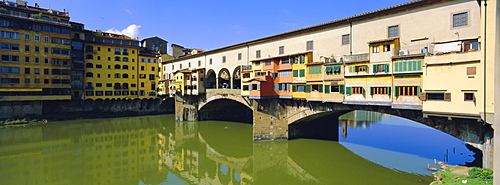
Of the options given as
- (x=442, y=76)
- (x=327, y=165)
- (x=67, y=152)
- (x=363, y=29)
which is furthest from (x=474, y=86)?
(x=67, y=152)

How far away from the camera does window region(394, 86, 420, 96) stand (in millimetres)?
18594

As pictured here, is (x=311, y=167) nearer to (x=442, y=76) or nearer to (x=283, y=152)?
(x=283, y=152)

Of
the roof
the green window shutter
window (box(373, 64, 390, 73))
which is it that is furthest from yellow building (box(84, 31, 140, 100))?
window (box(373, 64, 390, 73))

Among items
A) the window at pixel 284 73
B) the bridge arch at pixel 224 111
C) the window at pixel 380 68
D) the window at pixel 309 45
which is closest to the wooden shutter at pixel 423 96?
the window at pixel 380 68

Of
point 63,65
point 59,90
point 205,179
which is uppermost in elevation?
point 63,65

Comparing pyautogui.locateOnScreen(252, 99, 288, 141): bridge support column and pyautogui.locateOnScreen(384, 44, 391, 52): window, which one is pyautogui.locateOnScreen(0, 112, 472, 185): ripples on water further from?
pyautogui.locateOnScreen(384, 44, 391, 52): window

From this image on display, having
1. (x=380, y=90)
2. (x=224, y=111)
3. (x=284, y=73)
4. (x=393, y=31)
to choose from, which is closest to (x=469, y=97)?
(x=380, y=90)

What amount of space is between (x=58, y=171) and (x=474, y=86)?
32.5m

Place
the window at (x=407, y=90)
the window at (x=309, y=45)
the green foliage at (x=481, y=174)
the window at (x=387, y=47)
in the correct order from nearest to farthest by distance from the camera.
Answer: the green foliage at (x=481, y=174)
the window at (x=407, y=90)
the window at (x=387, y=47)
the window at (x=309, y=45)

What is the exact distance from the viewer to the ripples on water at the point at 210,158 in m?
20.3

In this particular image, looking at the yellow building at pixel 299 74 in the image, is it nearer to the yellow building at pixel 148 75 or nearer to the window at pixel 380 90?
the window at pixel 380 90

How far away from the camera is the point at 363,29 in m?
23.6

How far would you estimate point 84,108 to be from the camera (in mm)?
52750

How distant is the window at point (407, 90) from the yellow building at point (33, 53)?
55.5m
